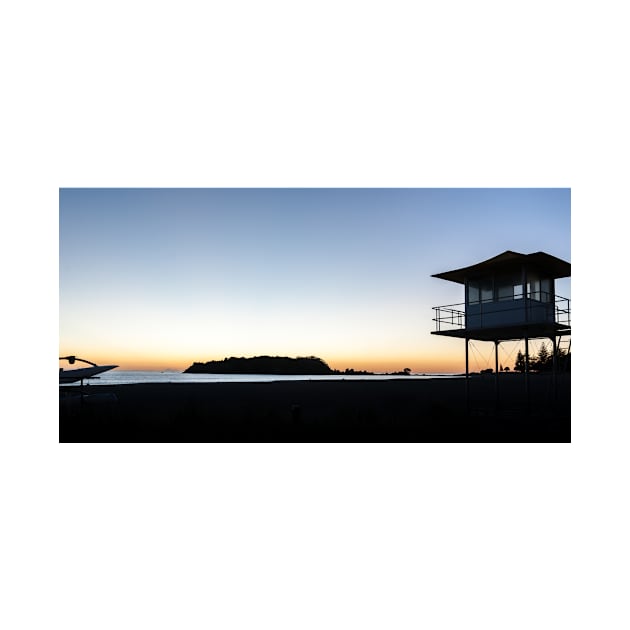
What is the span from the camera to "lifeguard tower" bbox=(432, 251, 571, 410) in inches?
691

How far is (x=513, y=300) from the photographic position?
18031mm

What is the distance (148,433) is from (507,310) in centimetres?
1330

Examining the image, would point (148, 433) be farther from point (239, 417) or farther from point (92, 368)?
point (92, 368)

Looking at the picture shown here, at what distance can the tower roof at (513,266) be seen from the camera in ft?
57.1

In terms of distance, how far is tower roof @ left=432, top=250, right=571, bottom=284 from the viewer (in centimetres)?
1739

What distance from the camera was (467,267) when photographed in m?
18.8

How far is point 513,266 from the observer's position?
18266 mm

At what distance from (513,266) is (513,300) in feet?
4.34

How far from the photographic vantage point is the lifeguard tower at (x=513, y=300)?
17.6 m

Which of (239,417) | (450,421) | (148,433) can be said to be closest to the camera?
(148,433)

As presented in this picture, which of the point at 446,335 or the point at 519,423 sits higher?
the point at 446,335
